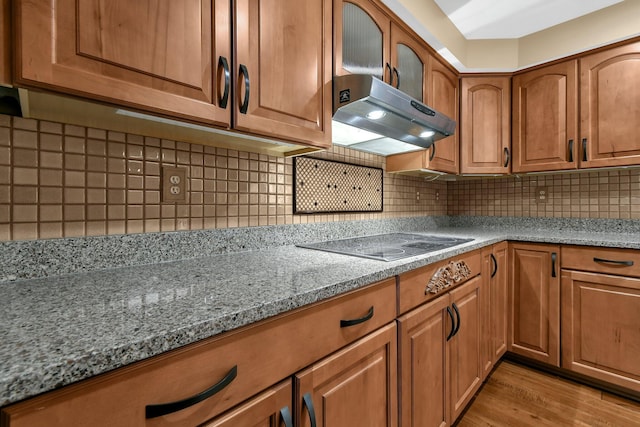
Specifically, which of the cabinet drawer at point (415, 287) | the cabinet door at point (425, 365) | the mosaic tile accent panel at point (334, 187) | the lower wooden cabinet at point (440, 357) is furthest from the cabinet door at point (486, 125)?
the cabinet door at point (425, 365)

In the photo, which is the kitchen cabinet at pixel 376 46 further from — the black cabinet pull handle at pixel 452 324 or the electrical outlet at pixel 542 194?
the electrical outlet at pixel 542 194

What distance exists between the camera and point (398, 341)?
3.25ft

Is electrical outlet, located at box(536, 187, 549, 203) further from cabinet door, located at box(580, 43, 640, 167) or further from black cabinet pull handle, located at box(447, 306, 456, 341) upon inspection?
black cabinet pull handle, located at box(447, 306, 456, 341)

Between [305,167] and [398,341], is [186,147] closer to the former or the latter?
[305,167]

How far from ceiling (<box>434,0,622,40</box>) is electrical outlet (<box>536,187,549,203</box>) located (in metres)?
1.15

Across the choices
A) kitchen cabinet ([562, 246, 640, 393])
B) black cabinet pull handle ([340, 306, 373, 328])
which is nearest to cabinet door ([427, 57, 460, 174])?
kitchen cabinet ([562, 246, 640, 393])

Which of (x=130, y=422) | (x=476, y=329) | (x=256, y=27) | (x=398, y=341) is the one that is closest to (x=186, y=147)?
(x=256, y=27)

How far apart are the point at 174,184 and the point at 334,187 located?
85 centimetres

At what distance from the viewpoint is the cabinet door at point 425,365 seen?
1018 mm

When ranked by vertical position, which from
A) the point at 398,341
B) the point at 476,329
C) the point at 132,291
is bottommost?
the point at 476,329

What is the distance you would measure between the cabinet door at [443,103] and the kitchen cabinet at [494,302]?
0.62 meters

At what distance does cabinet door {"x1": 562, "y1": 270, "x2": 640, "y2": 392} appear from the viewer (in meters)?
1.58

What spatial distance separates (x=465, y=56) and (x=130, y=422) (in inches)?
104

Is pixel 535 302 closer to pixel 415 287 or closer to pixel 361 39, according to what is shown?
pixel 415 287
